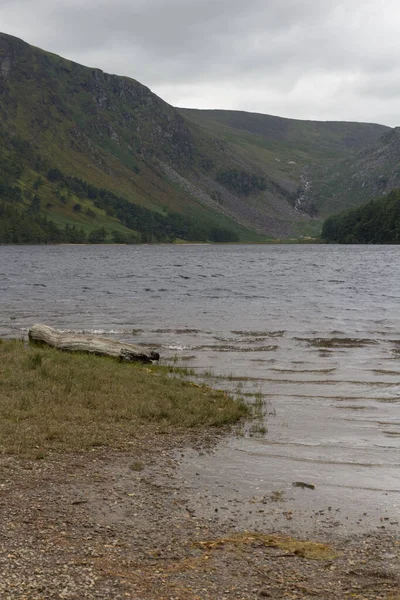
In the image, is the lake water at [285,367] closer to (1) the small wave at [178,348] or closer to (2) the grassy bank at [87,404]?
(1) the small wave at [178,348]

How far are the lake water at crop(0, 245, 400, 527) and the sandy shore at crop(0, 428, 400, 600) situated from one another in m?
0.97

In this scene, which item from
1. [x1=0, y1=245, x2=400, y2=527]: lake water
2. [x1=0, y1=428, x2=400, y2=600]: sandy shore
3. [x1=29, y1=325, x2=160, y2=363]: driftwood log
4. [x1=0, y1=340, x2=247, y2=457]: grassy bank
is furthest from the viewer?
[x1=29, y1=325, x2=160, y2=363]: driftwood log

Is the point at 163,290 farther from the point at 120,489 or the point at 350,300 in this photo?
the point at 120,489

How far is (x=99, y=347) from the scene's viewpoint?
87.6 ft

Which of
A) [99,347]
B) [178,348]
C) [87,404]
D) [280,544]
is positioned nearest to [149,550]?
[280,544]

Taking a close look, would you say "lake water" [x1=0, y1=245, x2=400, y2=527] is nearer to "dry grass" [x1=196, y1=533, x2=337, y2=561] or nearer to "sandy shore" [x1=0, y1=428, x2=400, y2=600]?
"sandy shore" [x1=0, y1=428, x2=400, y2=600]

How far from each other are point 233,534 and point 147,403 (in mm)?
8263

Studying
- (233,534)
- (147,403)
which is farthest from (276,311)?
(233,534)

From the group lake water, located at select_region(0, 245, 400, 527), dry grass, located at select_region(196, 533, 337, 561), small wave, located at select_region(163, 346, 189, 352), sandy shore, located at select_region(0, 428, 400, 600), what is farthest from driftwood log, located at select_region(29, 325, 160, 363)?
dry grass, located at select_region(196, 533, 337, 561)

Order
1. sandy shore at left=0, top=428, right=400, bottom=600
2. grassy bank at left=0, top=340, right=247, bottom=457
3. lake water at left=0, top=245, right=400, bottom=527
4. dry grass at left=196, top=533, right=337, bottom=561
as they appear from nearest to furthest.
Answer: sandy shore at left=0, top=428, right=400, bottom=600 → dry grass at left=196, top=533, right=337, bottom=561 → lake water at left=0, top=245, right=400, bottom=527 → grassy bank at left=0, top=340, right=247, bottom=457

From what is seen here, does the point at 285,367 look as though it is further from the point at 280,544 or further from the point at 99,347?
the point at 280,544

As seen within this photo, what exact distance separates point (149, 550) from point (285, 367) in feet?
57.9

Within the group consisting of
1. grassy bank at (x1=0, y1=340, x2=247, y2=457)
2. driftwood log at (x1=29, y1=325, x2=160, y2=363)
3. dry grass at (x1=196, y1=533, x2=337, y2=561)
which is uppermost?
driftwood log at (x1=29, y1=325, x2=160, y2=363)

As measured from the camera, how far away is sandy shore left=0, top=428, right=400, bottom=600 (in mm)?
8336
